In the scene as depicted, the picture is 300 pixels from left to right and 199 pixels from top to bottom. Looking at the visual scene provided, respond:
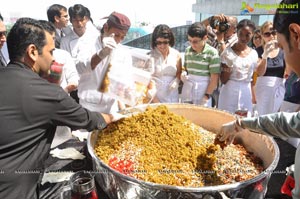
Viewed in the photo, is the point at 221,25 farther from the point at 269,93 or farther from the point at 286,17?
the point at 286,17

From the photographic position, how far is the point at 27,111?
43.6 inches

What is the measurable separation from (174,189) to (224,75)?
7.30 ft

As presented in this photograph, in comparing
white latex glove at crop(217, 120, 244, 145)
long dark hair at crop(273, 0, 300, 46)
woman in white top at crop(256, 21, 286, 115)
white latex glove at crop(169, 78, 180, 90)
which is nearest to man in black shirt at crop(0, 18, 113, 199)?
white latex glove at crop(217, 120, 244, 145)

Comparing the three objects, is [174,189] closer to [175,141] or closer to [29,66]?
[175,141]

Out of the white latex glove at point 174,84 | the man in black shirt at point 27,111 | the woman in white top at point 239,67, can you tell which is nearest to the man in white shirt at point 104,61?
the man in black shirt at point 27,111

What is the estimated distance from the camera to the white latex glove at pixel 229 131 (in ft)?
4.11

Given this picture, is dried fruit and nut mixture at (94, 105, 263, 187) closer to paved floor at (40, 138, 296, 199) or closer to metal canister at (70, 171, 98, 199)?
paved floor at (40, 138, 296, 199)

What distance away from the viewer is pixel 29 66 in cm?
123

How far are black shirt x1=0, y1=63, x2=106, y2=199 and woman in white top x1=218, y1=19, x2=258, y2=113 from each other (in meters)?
2.14

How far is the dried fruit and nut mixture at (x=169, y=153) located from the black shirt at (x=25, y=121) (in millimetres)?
332

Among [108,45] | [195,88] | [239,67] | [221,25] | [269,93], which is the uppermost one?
[221,25]

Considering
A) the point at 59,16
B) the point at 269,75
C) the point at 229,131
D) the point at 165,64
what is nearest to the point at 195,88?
the point at 165,64

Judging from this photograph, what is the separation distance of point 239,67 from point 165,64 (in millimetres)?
861

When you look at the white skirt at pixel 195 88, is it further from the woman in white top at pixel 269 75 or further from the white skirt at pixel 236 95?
the woman in white top at pixel 269 75
